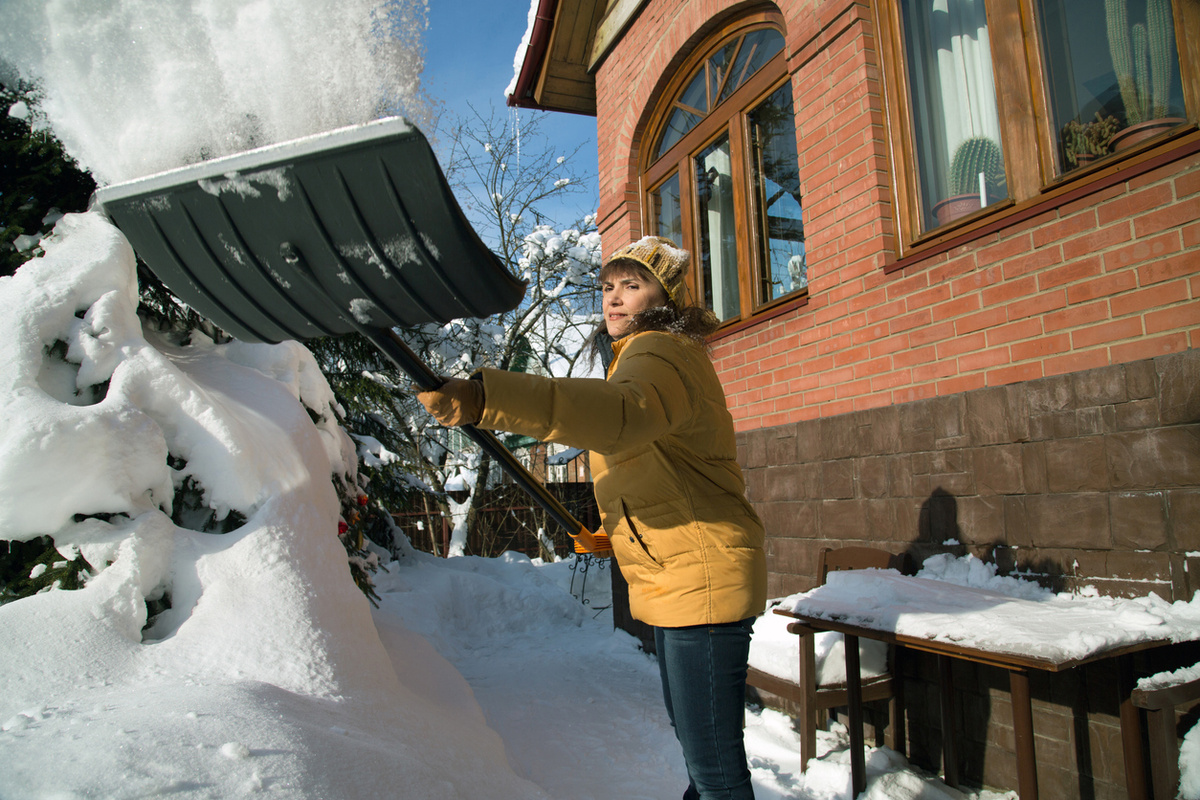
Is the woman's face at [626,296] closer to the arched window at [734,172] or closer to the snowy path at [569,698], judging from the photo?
the snowy path at [569,698]

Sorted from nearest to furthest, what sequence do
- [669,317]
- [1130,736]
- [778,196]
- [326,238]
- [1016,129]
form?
[326,238] → [669,317] → [1130,736] → [1016,129] → [778,196]

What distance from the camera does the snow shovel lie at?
1300mm

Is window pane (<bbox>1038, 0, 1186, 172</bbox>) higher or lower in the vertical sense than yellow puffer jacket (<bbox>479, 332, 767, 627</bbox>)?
higher

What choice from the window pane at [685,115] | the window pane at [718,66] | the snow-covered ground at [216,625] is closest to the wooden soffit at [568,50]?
the window pane at [685,115]

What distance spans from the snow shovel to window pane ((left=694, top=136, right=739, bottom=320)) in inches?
138

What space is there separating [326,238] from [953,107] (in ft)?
9.86

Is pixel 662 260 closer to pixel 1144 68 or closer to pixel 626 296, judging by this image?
pixel 626 296

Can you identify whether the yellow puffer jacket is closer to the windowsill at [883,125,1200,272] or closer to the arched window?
the windowsill at [883,125,1200,272]

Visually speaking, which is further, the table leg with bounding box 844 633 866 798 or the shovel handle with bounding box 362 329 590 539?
the table leg with bounding box 844 633 866 798

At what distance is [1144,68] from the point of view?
2.47m

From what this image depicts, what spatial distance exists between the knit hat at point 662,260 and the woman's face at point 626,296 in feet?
0.08

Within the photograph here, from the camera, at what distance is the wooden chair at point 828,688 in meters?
2.91

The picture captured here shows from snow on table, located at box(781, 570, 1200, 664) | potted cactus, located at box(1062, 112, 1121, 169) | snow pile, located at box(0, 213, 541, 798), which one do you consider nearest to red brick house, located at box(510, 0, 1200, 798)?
potted cactus, located at box(1062, 112, 1121, 169)

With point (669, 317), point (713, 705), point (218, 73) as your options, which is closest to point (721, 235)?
point (669, 317)
